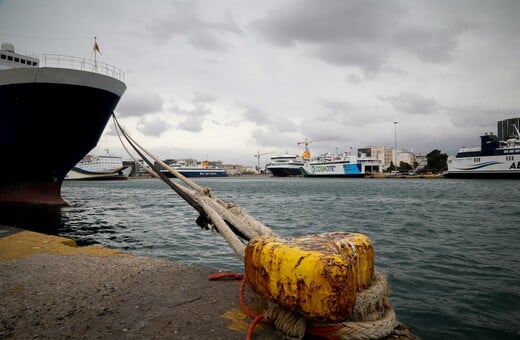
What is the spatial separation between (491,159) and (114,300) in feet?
215

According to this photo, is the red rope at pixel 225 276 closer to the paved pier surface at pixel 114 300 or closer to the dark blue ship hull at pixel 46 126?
the paved pier surface at pixel 114 300

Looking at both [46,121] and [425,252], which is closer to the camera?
[425,252]

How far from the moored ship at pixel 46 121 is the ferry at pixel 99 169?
67058 millimetres

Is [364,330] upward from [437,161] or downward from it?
downward

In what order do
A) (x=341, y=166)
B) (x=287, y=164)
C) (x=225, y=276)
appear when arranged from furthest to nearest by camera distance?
(x=287, y=164) < (x=341, y=166) < (x=225, y=276)

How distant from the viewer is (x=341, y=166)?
272ft

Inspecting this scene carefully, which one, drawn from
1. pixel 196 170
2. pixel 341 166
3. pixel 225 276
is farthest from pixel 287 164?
pixel 225 276

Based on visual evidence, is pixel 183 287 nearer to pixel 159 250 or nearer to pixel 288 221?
pixel 159 250

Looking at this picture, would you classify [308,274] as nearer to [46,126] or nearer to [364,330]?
[364,330]

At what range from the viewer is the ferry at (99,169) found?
72.9 meters

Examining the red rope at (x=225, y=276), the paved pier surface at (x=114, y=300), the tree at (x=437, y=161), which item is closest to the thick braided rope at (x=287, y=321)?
the paved pier surface at (x=114, y=300)

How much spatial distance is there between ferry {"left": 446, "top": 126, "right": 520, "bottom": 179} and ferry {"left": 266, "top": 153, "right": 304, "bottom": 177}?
47.5 meters

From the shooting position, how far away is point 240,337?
6.92 feet

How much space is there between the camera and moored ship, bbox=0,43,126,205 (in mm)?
11250
